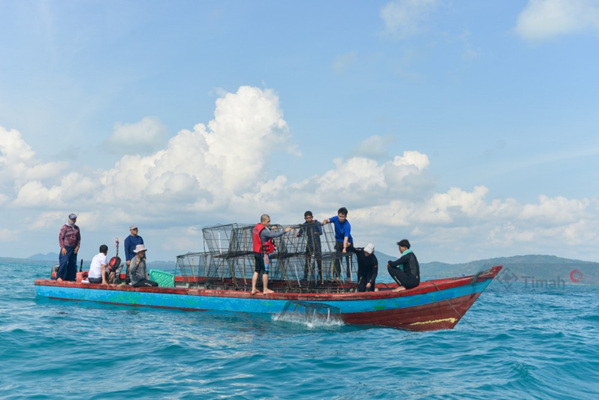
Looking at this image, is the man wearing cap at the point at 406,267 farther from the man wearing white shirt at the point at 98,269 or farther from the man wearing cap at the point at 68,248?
the man wearing cap at the point at 68,248

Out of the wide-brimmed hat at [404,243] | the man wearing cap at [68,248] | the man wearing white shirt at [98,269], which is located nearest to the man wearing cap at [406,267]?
the wide-brimmed hat at [404,243]

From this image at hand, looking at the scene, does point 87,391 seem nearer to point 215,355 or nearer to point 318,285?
point 215,355

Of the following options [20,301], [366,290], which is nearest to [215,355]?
[366,290]

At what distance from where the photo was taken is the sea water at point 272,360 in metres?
7.97

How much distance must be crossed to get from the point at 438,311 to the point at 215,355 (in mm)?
6343

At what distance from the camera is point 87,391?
305 inches

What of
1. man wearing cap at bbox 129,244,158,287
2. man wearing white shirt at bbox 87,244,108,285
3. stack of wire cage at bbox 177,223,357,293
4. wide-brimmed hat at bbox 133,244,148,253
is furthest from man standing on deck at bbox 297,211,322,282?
man wearing white shirt at bbox 87,244,108,285

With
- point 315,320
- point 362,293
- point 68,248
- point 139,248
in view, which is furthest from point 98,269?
point 362,293

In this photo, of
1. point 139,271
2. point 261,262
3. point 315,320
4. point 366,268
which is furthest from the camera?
point 139,271

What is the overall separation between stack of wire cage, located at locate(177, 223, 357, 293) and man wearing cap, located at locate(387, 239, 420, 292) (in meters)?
1.51

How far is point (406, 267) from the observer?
1310 cm

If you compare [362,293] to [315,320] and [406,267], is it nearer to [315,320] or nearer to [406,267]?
[406,267]

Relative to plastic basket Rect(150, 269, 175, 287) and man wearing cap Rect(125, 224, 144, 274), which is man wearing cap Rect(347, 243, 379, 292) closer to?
man wearing cap Rect(125, 224, 144, 274)

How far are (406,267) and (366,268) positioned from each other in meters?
1.25
